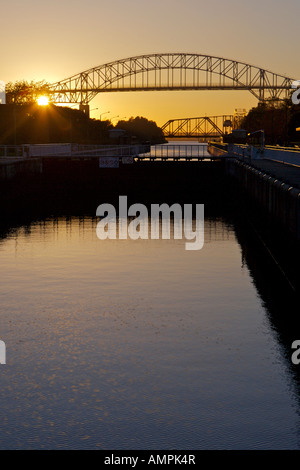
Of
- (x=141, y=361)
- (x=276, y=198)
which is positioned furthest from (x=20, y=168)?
(x=141, y=361)

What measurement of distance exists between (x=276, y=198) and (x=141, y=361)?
81.3ft

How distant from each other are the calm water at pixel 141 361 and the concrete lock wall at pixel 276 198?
3169 millimetres

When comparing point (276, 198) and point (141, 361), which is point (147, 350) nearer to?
point (141, 361)

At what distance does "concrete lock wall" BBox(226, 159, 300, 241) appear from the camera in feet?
109

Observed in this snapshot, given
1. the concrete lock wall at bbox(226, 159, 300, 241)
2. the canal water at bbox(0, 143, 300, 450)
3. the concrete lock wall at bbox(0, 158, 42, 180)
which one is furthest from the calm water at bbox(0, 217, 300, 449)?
the concrete lock wall at bbox(0, 158, 42, 180)

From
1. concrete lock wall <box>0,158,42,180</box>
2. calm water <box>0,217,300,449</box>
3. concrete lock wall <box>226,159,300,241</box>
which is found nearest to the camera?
calm water <box>0,217,300,449</box>

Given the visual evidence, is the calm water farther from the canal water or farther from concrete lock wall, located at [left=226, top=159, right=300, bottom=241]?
concrete lock wall, located at [left=226, top=159, right=300, bottom=241]

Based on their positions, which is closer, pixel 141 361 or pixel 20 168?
pixel 141 361

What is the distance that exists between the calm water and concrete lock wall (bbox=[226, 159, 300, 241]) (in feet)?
10.4

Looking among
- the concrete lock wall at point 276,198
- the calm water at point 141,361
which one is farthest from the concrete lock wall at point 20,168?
the calm water at point 141,361

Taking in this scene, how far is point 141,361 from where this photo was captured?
60.2 ft

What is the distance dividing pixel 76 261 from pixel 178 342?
574 inches

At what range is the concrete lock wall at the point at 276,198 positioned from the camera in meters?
33.1
